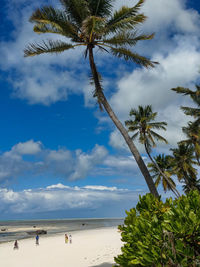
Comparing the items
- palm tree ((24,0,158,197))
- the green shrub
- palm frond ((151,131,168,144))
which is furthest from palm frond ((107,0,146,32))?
palm frond ((151,131,168,144))

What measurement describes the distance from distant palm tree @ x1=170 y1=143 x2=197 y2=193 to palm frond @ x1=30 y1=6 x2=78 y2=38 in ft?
94.2

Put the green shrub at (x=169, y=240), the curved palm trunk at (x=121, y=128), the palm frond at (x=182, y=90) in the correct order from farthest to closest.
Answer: the palm frond at (x=182, y=90), the curved palm trunk at (x=121, y=128), the green shrub at (x=169, y=240)

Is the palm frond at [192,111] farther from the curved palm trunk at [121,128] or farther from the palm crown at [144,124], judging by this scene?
the curved palm trunk at [121,128]

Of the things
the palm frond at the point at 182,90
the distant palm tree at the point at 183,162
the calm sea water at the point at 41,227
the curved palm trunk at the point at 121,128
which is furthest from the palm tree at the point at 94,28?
the calm sea water at the point at 41,227

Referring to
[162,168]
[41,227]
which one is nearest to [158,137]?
[162,168]

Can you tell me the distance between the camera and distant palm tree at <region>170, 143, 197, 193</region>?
3412cm

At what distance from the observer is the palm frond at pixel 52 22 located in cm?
879

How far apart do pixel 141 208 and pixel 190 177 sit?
36291 millimetres

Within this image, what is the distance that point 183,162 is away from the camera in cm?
3403

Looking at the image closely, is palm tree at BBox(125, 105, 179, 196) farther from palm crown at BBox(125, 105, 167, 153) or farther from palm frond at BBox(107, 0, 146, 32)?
palm frond at BBox(107, 0, 146, 32)

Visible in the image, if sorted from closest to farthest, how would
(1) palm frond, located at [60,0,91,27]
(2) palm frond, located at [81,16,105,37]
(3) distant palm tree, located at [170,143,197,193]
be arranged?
1. (2) palm frond, located at [81,16,105,37]
2. (1) palm frond, located at [60,0,91,27]
3. (3) distant palm tree, located at [170,143,197,193]

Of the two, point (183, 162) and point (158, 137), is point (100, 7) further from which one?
point (183, 162)

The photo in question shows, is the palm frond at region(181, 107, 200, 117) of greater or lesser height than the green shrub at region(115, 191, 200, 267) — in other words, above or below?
above

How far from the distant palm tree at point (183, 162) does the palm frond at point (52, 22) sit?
28.7m
